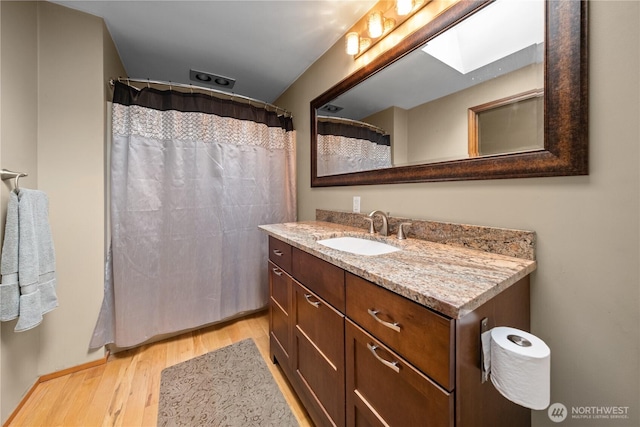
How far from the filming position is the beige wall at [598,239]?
25.6 inches

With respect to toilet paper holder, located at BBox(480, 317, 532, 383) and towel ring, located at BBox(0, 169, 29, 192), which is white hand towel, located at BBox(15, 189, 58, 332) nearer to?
towel ring, located at BBox(0, 169, 29, 192)

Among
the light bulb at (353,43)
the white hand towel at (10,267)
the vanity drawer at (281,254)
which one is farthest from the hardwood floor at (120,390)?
the light bulb at (353,43)

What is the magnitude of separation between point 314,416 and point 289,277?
0.65m

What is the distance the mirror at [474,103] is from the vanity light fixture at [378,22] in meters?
0.12

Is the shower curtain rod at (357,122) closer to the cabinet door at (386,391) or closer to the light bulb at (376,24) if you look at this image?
the light bulb at (376,24)

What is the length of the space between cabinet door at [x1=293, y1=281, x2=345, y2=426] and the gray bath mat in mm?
269

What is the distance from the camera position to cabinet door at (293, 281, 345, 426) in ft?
2.96

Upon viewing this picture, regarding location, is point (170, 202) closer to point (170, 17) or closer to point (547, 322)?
point (170, 17)

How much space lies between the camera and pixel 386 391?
708 millimetres

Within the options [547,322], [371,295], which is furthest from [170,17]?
[547,322]

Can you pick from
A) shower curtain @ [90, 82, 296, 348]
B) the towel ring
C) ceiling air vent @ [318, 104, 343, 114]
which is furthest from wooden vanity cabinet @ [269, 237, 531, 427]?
the towel ring

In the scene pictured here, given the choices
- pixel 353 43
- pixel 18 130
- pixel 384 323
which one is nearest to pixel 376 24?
pixel 353 43

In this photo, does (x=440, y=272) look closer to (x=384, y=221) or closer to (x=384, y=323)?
(x=384, y=323)

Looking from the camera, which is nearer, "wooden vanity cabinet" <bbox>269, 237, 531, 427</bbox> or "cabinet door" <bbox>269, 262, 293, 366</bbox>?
"wooden vanity cabinet" <bbox>269, 237, 531, 427</bbox>
